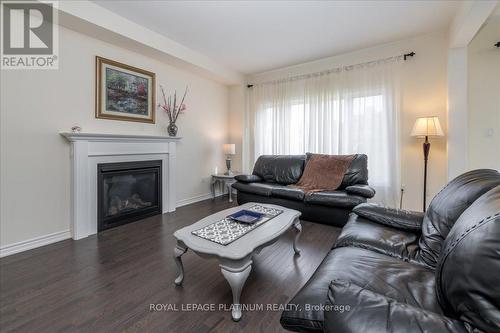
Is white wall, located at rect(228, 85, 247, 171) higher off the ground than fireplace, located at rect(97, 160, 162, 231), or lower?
higher

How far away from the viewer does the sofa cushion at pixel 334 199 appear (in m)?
2.81

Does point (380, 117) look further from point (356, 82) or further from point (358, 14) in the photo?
point (358, 14)

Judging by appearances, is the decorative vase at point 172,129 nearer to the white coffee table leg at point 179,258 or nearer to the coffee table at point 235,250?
the coffee table at point 235,250

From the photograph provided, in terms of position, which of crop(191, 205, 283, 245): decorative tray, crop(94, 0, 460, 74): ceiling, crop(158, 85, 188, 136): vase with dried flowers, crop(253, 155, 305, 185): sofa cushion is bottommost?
crop(191, 205, 283, 245): decorative tray

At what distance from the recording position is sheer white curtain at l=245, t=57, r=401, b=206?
3.47 meters

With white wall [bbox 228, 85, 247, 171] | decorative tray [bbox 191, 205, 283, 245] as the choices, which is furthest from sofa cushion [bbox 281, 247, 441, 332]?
white wall [bbox 228, 85, 247, 171]

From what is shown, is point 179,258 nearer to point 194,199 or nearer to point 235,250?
point 235,250

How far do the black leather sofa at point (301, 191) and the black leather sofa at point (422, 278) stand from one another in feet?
4.48

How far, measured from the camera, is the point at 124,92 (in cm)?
314

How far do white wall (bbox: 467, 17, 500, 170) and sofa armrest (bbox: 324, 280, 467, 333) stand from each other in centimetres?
342

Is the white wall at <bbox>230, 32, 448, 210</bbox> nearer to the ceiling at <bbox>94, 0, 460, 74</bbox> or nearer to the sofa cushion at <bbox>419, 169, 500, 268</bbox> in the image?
the ceiling at <bbox>94, 0, 460, 74</bbox>

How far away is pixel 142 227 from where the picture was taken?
2.92 metres

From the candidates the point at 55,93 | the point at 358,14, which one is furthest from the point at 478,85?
the point at 55,93

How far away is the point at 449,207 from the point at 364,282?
30.7 inches
